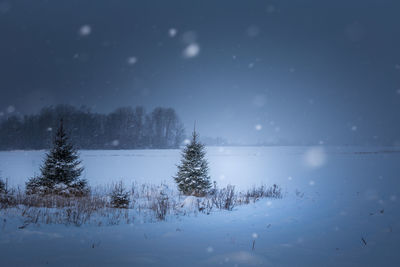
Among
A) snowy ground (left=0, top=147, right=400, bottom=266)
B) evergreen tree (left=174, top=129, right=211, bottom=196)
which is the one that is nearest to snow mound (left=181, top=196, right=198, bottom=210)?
snowy ground (left=0, top=147, right=400, bottom=266)

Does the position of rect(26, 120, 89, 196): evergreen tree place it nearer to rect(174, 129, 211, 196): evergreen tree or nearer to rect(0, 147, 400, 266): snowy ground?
rect(174, 129, 211, 196): evergreen tree

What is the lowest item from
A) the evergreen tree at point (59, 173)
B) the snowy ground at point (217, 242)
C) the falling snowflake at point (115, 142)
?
the snowy ground at point (217, 242)

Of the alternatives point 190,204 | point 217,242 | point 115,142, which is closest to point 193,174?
point 190,204

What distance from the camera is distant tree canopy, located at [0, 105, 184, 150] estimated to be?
6062cm

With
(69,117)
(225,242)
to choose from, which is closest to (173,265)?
(225,242)

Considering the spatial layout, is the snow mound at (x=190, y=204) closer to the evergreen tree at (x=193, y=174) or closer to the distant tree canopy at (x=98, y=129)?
the evergreen tree at (x=193, y=174)

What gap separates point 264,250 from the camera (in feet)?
14.9

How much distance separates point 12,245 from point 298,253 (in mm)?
5372

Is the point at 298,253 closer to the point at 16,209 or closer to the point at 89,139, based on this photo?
the point at 16,209

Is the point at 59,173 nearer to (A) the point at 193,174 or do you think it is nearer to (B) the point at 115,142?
(A) the point at 193,174

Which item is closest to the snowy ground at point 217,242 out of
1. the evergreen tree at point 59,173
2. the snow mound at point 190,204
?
the snow mound at point 190,204

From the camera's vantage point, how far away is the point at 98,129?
6481 cm

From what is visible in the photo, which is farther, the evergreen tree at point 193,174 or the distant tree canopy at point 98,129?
the distant tree canopy at point 98,129

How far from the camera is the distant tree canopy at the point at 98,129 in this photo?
60.6m
